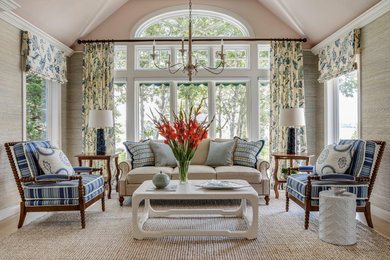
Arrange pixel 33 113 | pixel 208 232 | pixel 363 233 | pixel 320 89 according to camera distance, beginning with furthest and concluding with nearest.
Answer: pixel 320 89
pixel 33 113
pixel 363 233
pixel 208 232

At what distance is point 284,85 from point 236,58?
1.00 meters

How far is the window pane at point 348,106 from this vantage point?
4309mm

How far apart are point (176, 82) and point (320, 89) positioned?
8.40 ft

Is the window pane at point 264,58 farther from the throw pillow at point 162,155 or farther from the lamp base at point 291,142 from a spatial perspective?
the throw pillow at point 162,155

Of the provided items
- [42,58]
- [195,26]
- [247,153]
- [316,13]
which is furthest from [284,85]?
[42,58]

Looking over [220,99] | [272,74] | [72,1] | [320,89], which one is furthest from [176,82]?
[320,89]

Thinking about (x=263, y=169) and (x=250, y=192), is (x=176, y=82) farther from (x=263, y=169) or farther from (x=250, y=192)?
(x=250, y=192)

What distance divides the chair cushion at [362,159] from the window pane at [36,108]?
Result: 4.29m

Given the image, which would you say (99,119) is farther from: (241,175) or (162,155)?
(241,175)

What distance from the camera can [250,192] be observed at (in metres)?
2.77

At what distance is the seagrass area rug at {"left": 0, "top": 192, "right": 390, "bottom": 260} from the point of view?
2.44 m

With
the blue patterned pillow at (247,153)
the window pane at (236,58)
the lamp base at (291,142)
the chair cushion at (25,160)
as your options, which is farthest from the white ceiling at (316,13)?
the chair cushion at (25,160)

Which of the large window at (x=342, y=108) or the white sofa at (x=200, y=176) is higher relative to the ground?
the large window at (x=342, y=108)

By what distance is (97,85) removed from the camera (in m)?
5.25
